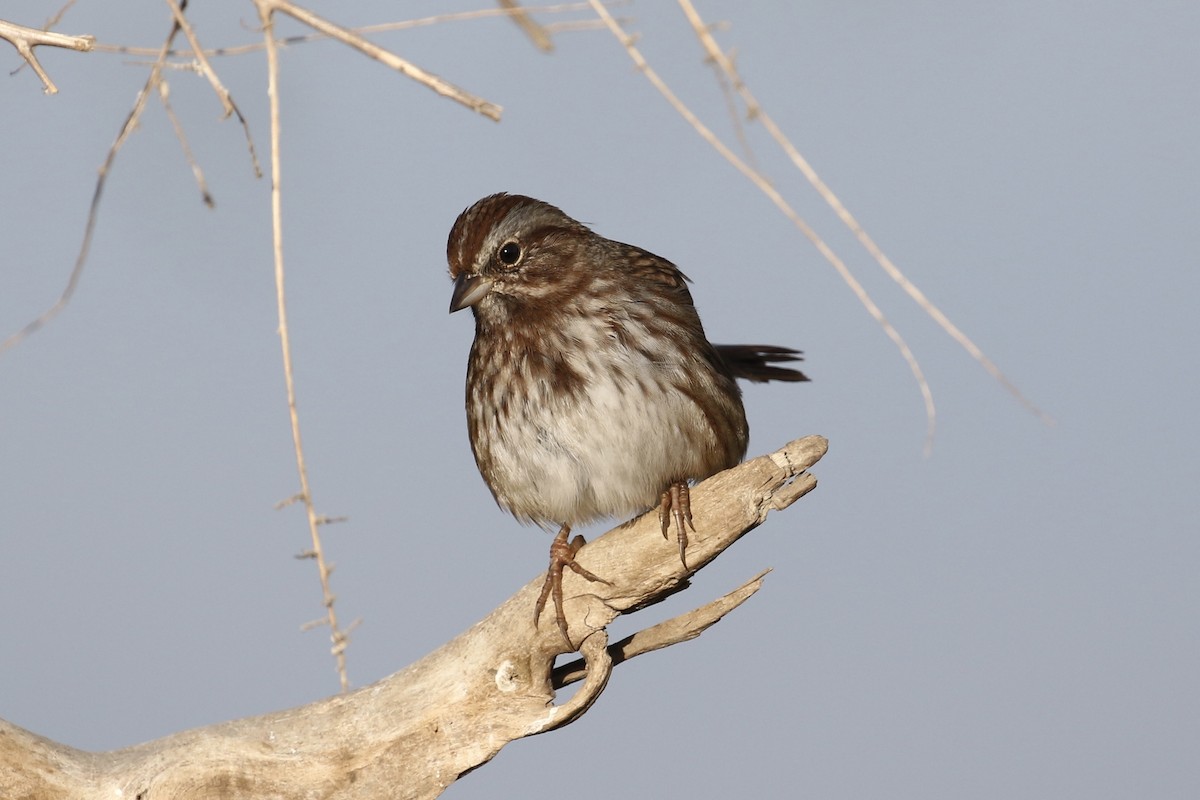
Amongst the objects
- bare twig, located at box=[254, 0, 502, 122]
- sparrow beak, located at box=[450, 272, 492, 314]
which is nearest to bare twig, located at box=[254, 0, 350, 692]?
bare twig, located at box=[254, 0, 502, 122]

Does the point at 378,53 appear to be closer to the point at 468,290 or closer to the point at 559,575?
the point at 468,290

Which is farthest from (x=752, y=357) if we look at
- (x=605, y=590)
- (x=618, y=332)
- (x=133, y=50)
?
(x=133, y=50)

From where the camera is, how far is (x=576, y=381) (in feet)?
13.7

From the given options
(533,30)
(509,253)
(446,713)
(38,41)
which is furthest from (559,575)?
(38,41)

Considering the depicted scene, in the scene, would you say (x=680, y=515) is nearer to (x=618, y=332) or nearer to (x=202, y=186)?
(x=618, y=332)

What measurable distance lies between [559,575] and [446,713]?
0.57m

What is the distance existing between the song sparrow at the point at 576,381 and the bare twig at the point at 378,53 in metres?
1.62

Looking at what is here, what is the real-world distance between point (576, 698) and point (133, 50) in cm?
229

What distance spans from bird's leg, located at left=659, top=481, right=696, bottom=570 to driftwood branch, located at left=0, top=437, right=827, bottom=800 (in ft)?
0.09

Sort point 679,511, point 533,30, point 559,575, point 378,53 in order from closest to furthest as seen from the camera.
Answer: point 378,53 < point 533,30 < point 679,511 < point 559,575

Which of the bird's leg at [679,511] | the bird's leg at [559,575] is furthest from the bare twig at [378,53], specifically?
the bird's leg at [559,575]

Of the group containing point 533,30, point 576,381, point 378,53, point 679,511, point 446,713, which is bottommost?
point 446,713

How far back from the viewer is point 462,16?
3016mm

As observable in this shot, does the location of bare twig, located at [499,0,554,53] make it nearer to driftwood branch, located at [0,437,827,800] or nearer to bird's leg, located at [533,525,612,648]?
driftwood branch, located at [0,437,827,800]
